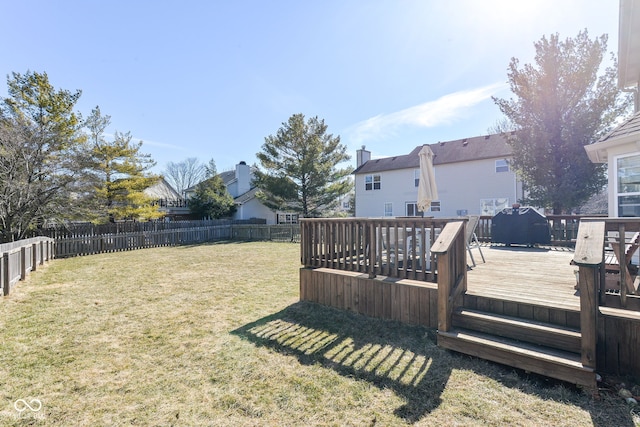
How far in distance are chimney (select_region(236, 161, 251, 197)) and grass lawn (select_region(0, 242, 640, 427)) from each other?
23.8 metres

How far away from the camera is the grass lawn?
2250mm

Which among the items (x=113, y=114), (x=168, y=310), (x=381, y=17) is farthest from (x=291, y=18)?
(x=113, y=114)

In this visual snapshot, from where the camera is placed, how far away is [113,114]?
16.2 meters

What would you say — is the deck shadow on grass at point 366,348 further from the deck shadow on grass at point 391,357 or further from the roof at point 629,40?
the roof at point 629,40

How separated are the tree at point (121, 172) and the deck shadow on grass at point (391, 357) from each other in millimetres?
14868

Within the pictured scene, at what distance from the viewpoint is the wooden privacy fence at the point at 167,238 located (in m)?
12.2

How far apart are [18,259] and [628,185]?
12504 mm

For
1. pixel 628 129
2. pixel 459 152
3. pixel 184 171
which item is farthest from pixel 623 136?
pixel 184 171

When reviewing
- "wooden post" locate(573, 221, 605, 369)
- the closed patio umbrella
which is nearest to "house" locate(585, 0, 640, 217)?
the closed patio umbrella

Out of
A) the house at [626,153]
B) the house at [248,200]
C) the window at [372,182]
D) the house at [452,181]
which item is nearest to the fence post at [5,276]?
the house at [626,153]

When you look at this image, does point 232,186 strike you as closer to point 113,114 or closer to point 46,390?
point 113,114

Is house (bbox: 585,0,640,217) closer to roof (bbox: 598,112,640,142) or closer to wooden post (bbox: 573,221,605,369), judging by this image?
roof (bbox: 598,112,640,142)

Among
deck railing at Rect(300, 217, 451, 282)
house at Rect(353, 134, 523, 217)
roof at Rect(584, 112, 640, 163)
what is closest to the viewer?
deck railing at Rect(300, 217, 451, 282)

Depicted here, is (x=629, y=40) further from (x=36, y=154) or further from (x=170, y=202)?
(x=170, y=202)
